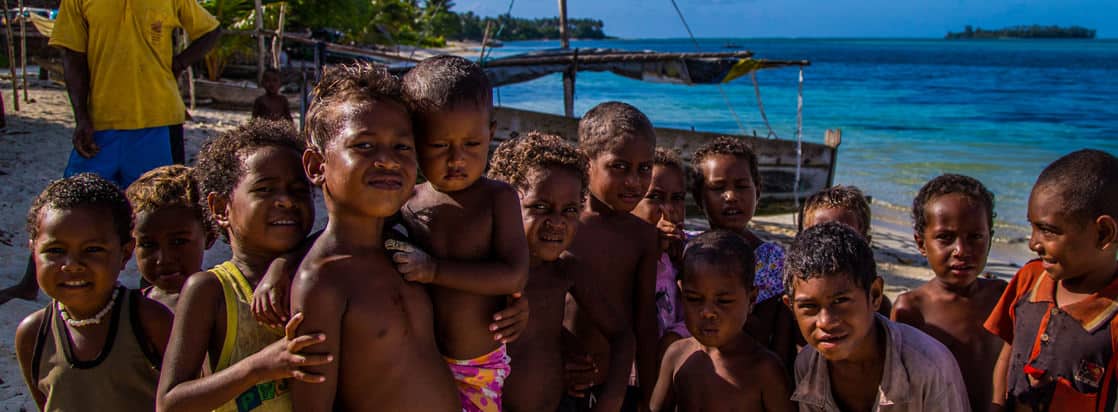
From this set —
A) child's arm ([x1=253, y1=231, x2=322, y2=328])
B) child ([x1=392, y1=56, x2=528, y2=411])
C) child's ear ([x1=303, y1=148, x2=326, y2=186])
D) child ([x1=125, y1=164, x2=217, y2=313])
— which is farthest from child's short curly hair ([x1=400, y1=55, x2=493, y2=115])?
child ([x1=125, y1=164, x2=217, y2=313])

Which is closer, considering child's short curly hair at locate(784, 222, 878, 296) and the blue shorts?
child's short curly hair at locate(784, 222, 878, 296)

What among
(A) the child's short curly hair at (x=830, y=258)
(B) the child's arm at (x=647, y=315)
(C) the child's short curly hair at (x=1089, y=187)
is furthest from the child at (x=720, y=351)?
(C) the child's short curly hair at (x=1089, y=187)

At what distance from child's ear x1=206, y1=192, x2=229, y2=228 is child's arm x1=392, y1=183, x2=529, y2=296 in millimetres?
576

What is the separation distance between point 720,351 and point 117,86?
136 inches

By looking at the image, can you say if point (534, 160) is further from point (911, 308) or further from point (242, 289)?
point (911, 308)

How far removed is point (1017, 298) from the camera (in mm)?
2875

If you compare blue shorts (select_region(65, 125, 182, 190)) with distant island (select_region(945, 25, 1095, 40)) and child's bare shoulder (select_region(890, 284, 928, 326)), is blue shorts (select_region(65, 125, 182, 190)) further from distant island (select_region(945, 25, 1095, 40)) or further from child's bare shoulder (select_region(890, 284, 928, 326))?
distant island (select_region(945, 25, 1095, 40))

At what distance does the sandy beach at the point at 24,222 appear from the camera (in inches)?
173

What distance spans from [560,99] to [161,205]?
3274 cm

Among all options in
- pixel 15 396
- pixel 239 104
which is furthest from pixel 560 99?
pixel 15 396

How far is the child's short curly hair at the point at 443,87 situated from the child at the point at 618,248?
1075 millimetres

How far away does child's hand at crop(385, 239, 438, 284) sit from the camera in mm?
2002

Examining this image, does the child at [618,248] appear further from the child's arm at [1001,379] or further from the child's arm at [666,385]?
the child's arm at [1001,379]

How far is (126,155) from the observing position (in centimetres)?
427
